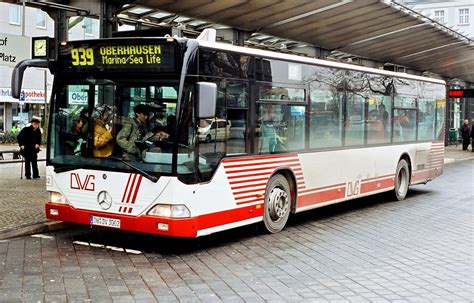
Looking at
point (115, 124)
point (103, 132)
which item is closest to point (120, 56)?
point (115, 124)

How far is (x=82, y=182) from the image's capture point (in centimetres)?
870

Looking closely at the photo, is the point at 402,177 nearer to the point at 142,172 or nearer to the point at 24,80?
the point at 142,172

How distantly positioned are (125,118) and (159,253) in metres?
1.89

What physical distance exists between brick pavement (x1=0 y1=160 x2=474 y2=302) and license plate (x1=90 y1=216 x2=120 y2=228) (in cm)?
38

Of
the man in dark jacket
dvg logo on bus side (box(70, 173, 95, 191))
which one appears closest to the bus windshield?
dvg logo on bus side (box(70, 173, 95, 191))

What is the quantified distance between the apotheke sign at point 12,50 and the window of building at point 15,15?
36.6 m

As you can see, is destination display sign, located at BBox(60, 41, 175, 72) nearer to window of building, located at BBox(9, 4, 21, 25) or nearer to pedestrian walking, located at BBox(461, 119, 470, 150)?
pedestrian walking, located at BBox(461, 119, 470, 150)

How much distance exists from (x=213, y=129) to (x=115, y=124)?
1.32m

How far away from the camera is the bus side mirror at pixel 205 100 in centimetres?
799

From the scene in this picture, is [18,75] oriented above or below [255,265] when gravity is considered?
above

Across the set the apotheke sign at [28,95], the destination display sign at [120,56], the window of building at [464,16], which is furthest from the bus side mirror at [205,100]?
the window of building at [464,16]

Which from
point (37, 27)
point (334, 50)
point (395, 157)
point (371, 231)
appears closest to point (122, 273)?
point (371, 231)

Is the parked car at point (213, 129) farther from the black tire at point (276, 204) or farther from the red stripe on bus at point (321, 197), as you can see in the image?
the red stripe on bus at point (321, 197)

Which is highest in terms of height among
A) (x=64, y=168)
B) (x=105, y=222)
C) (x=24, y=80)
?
(x=24, y=80)
